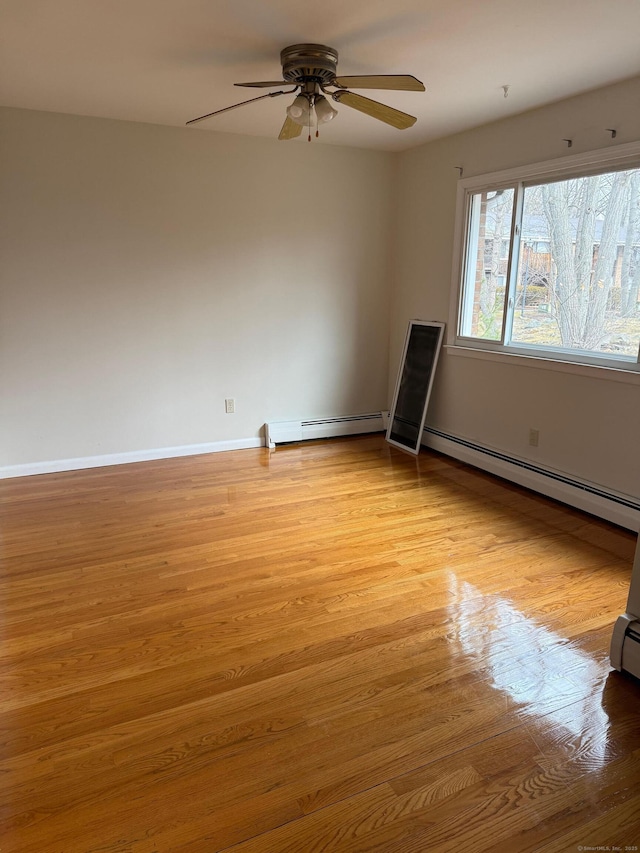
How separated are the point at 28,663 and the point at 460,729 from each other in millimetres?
1585

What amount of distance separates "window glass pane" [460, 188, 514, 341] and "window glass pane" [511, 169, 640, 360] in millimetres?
173

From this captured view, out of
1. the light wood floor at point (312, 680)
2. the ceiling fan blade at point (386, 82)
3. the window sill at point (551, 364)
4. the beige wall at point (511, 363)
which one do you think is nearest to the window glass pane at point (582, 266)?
the window sill at point (551, 364)

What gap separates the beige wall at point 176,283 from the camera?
3951 millimetres

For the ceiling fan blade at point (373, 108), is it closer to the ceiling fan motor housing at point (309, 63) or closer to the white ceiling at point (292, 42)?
the ceiling fan motor housing at point (309, 63)

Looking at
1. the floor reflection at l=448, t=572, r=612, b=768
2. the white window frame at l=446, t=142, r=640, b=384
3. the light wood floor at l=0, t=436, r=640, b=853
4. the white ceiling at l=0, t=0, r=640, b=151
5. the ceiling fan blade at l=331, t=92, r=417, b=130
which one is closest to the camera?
the light wood floor at l=0, t=436, r=640, b=853

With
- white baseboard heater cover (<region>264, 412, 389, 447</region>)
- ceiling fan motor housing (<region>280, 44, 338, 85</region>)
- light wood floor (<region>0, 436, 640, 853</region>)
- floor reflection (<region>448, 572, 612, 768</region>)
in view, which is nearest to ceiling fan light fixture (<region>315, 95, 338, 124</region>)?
ceiling fan motor housing (<region>280, 44, 338, 85</region>)

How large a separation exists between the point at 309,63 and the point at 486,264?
2099 mm

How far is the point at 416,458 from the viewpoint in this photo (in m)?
4.73

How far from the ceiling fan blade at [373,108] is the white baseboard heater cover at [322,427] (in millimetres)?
2679

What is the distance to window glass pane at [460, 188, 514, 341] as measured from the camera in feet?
13.4

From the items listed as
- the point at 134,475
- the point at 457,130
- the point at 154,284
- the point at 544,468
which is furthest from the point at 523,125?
the point at 134,475

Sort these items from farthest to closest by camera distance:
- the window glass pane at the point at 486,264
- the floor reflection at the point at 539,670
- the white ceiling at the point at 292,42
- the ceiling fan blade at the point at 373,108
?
1. the window glass pane at the point at 486,264
2. the ceiling fan blade at the point at 373,108
3. the white ceiling at the point at 292,42
4. the floor reflection at the point at 539,670

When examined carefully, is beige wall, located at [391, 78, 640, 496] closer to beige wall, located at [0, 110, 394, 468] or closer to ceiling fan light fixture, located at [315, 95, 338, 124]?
beige wall, located at [0, 110, 394, 468]

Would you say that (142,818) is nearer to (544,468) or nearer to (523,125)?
(544,468)
